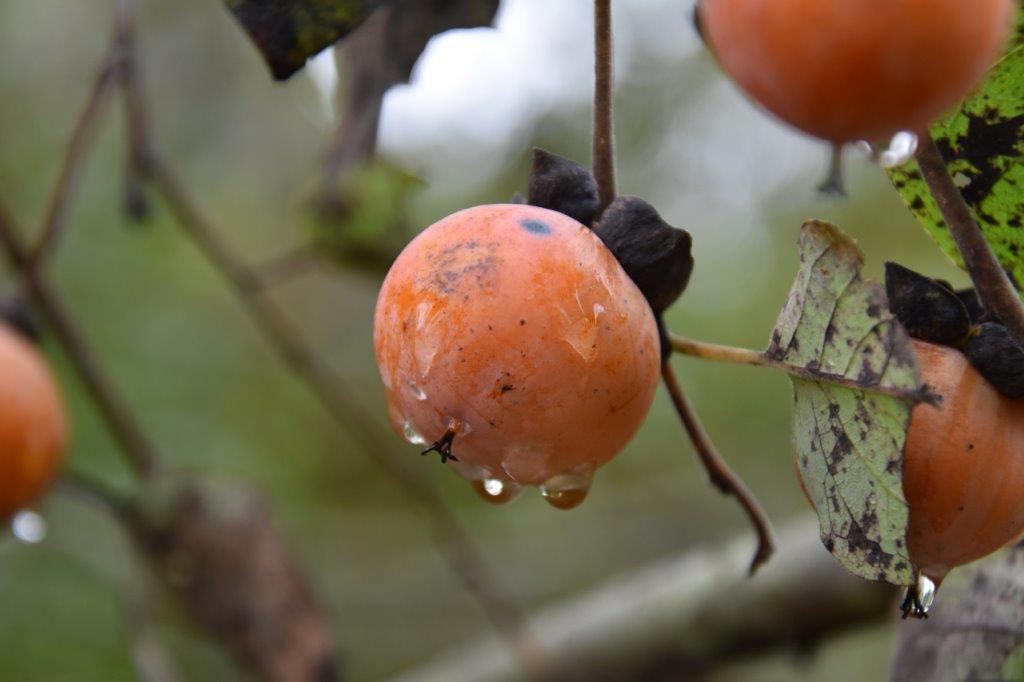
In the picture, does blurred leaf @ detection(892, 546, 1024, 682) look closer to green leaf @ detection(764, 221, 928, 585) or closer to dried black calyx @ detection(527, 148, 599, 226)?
green leaf @ detection(764, 221, 928, 585)

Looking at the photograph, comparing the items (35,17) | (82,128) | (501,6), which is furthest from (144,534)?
(35,17)

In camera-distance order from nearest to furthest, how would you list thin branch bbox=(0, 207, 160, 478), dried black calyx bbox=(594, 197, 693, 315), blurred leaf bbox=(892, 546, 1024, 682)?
dried black calyx bbox=(594, 197, 693, 315) → blurred leaf bbox=(892, 546, 1024, 682) → thin branch bbox=(0, 207, 160, 478)

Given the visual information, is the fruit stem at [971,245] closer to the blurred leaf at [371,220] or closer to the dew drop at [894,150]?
the dew drop at [894,150]

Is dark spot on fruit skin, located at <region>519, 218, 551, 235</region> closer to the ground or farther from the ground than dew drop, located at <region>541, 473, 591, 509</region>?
farther from the ground

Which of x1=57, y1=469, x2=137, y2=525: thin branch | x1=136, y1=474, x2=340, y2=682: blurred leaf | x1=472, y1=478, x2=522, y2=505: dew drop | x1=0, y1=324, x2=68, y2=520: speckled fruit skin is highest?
x1=472, y1=478, x2=522, y2=505: dew drop

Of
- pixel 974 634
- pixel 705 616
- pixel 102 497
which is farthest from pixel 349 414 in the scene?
pixel 974 634

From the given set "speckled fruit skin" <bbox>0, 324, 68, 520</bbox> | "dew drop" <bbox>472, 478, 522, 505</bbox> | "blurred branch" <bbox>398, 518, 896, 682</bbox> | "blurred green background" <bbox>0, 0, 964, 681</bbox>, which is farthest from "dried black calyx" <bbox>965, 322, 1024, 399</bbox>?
"blurred green background" <bbox>0, 0, 964, 681</bbox>

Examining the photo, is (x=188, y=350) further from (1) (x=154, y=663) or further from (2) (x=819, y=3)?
(2) (x=819, y=3)
